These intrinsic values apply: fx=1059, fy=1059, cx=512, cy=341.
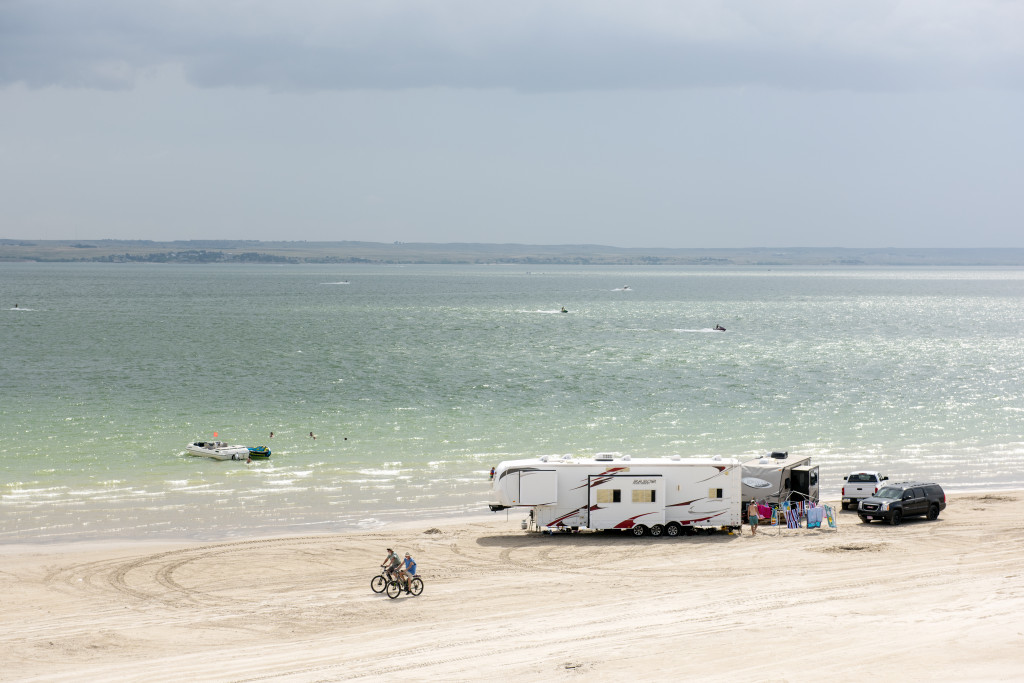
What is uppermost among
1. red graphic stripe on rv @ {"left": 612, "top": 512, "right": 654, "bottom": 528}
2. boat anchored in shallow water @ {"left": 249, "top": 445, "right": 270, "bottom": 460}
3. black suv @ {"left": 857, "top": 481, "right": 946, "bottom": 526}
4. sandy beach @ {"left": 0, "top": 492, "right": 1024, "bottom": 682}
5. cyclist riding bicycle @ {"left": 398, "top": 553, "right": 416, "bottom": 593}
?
boat anchored in shallow water @ {"left": 249, "top": 445, "right": 270, "bottom": 460}

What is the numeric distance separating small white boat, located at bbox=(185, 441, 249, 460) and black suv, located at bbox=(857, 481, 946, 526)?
29.0 m

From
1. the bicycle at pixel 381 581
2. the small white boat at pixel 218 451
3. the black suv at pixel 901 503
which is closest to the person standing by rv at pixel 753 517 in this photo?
the black suv at pixel 901 503

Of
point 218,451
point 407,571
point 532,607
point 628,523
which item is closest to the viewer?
point 532,607

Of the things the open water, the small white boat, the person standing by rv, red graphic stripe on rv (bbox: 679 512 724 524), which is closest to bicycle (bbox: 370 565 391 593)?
the open water

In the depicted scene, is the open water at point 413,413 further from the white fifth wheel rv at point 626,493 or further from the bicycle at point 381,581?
the bicycle at point 381,581

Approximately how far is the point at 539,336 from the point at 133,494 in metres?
94.8

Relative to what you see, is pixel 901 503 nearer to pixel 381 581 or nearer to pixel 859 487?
pixel 859 487

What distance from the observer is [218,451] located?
51.4 meters

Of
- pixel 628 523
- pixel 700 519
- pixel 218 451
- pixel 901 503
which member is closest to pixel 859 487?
pixel 901 503

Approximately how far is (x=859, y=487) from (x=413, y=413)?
33498 mm

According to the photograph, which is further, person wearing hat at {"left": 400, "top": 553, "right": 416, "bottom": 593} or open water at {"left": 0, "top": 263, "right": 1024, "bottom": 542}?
open water at {"left": 0, "top": 263, "right": 1024, "bottom": 542}

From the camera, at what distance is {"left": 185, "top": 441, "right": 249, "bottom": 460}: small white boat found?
51.3m

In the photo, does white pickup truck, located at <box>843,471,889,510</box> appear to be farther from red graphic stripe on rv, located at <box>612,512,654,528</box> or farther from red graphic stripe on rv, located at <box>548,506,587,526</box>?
red graphic stripe on rv, located at <box>548,506,587,526</box>

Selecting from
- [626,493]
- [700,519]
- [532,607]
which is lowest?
[532,607]
